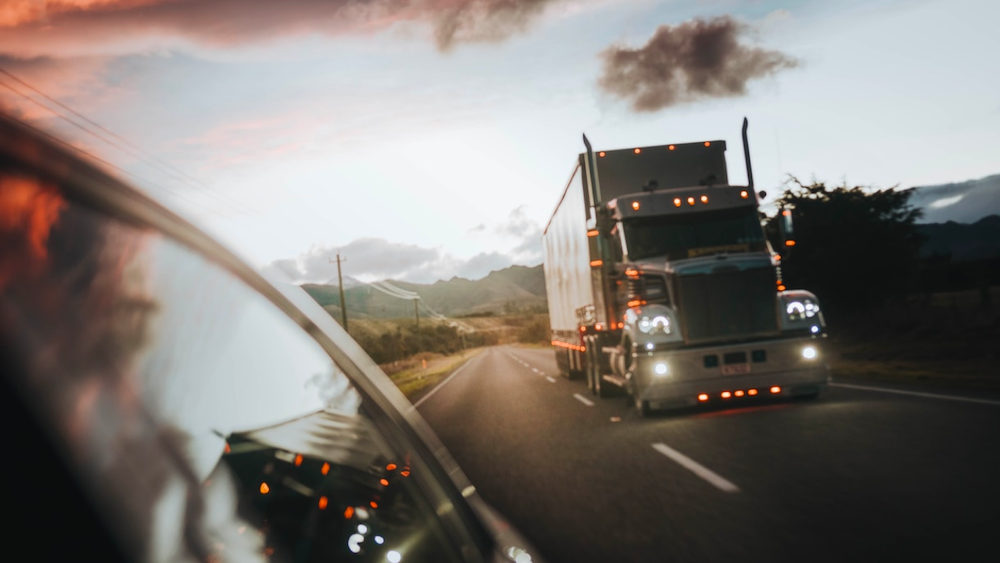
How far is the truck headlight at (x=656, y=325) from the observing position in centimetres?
1162

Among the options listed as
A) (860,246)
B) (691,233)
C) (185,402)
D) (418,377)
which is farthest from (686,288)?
(418,377)

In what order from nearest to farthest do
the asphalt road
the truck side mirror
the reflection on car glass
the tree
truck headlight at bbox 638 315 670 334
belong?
the reflection on car glass
the asphalt road
truck headlight at bbox 638 315 670 334
the truck side mirror
the tree

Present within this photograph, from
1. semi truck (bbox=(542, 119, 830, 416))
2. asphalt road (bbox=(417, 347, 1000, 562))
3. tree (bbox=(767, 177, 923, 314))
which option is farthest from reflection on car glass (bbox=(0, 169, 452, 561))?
tree (bbox=(767, 177, 923, 314))

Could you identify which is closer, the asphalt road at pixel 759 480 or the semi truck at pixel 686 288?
the asphalt road at pixel 759 480

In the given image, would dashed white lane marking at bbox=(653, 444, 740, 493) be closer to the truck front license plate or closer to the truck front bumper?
the truck front bumper

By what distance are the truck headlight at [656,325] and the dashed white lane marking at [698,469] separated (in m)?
2.78

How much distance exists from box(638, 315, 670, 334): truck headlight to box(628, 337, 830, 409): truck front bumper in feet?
1.14

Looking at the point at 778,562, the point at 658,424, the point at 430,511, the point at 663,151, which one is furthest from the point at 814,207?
the point at 430,511

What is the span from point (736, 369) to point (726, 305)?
0.99m

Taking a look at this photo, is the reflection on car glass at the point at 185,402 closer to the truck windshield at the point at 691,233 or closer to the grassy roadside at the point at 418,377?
the truck windshield at the point at 691,233

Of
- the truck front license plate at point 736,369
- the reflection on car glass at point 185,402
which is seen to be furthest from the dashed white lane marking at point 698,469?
the reflection on car glass at point 185,402

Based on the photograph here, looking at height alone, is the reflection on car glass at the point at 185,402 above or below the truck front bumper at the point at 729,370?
above

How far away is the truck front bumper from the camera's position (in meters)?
11.4

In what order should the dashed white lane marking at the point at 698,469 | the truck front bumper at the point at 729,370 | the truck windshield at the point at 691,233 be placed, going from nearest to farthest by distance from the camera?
the dashed white lane marking at the point at 698,469 → the truck front bumper at the point at 729,370 → the truck windshield at the point at 691,233
